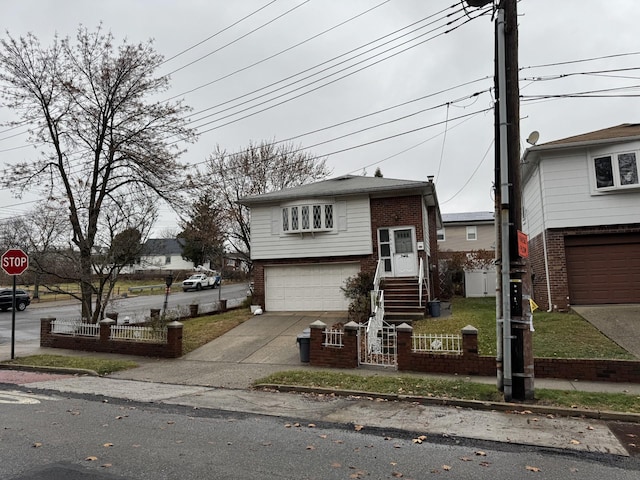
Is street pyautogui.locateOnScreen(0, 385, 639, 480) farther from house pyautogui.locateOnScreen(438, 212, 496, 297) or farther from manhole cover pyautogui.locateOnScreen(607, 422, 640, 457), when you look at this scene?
house pyautogui.locateOnScreen(438, 212, 496, 297)

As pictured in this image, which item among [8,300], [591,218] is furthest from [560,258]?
[8,300]

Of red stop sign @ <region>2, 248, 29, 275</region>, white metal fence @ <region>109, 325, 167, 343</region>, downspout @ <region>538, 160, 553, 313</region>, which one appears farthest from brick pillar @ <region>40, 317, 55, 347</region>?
downspout @ <region>538, 160, 553, 313</region>

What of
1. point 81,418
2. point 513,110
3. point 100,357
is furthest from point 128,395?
point 513,110

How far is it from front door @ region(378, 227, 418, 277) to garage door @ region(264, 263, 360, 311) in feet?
4.30

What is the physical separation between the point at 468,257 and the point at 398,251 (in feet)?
37.4

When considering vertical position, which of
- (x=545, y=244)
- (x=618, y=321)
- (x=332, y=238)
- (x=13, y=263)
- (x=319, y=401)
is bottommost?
(x=319, y=401)

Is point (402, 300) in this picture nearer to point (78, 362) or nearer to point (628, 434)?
point (628, 434)

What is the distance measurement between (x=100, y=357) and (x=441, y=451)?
10.8 m

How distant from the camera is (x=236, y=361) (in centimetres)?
1110

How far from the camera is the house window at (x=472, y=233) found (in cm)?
3541

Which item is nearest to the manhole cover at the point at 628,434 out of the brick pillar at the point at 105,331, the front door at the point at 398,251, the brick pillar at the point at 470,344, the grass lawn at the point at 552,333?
the brick pillar at the point at 470,344

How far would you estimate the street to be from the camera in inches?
168

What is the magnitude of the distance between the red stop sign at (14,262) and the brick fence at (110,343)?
278 cm

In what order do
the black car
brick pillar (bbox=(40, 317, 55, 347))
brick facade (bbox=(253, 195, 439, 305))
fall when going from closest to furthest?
brick pillar (bbox=(40, 317, 55, 347))
brick facade (bbox=(253, 195, 439, 305))
the black car
